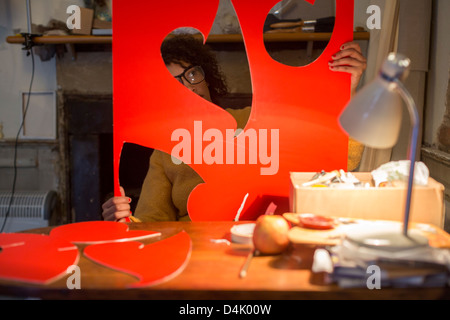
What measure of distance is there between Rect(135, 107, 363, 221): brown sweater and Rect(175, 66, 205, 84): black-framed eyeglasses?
376mm

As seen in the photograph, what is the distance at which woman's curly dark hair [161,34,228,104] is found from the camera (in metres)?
2.16

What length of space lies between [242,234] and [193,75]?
3.71 feet

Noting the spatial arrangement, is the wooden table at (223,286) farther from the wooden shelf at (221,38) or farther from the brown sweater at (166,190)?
the wooden shelf at (221,38)

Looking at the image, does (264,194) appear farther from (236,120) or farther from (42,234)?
(42,234)

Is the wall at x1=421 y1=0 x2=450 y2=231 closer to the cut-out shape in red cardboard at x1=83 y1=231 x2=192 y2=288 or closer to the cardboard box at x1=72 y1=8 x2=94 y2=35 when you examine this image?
the cut-out shape in red cardboard at x1=83 y1=231 x2=192 y2=288

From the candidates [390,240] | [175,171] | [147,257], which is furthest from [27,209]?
[390,240]

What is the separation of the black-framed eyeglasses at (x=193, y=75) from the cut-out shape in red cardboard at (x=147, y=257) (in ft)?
3.22

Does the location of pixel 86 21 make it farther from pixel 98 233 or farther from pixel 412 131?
pixel 412 131

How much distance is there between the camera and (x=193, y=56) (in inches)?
95.1

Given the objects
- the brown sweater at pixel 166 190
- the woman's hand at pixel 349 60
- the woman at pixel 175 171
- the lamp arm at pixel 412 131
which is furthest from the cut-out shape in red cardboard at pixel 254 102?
the lamp arm at pixel 412 131

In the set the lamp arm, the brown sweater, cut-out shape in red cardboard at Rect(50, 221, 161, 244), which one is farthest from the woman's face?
the lamp arm

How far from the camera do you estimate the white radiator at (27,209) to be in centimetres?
329
